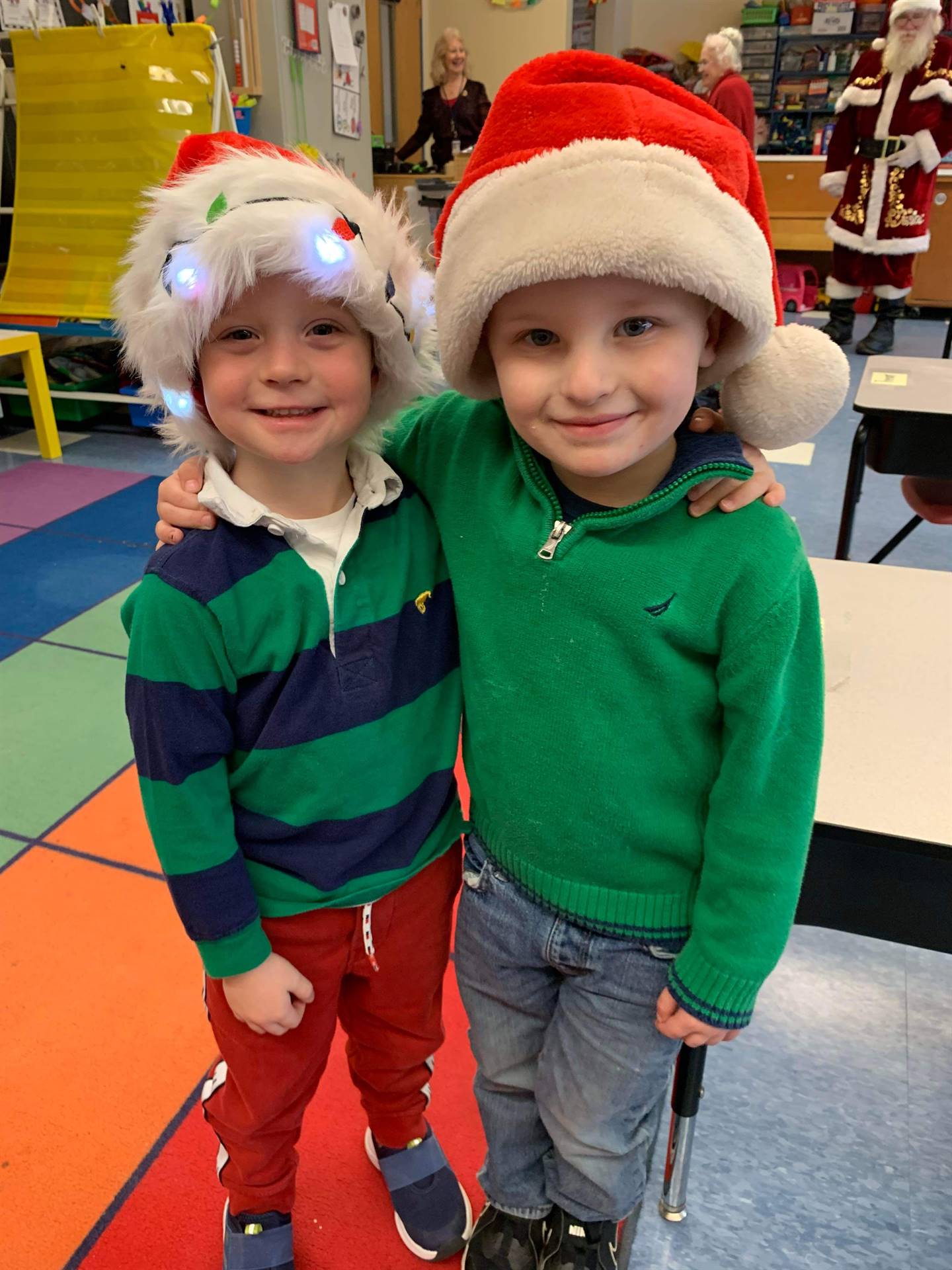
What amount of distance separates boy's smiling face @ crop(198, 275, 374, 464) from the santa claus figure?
4.72 metres

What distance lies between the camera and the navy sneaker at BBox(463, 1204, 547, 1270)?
103cm

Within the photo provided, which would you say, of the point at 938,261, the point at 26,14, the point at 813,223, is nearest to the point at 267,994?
the point at 26,14

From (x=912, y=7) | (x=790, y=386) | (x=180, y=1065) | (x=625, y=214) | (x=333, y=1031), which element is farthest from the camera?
(x=912, y=7)

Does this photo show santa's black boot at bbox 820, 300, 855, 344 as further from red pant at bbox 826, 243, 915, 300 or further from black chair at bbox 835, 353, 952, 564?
black chair at bbox 835, 353, 952, 564

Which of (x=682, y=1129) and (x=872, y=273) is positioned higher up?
(x=872, y=273)

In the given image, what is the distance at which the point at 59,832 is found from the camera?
1.79 m

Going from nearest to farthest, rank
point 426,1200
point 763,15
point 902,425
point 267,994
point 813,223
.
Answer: point 267,994
point 426,1200
point 902,425
point 813,223
point 763,15

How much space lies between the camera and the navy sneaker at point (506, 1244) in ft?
3.39

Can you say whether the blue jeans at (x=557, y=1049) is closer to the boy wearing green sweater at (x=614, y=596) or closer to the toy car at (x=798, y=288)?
the boy wearing green sweater at (x=614, y=596)

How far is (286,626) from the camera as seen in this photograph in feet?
2.61

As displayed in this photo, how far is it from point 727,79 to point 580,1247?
5.89m

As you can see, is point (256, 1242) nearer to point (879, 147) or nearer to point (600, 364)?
point (600, 364)

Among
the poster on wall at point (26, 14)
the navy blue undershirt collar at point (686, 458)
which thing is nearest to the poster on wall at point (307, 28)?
the poster on wall at point (26, 14)

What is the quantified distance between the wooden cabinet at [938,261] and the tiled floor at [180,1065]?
622 centimetres
